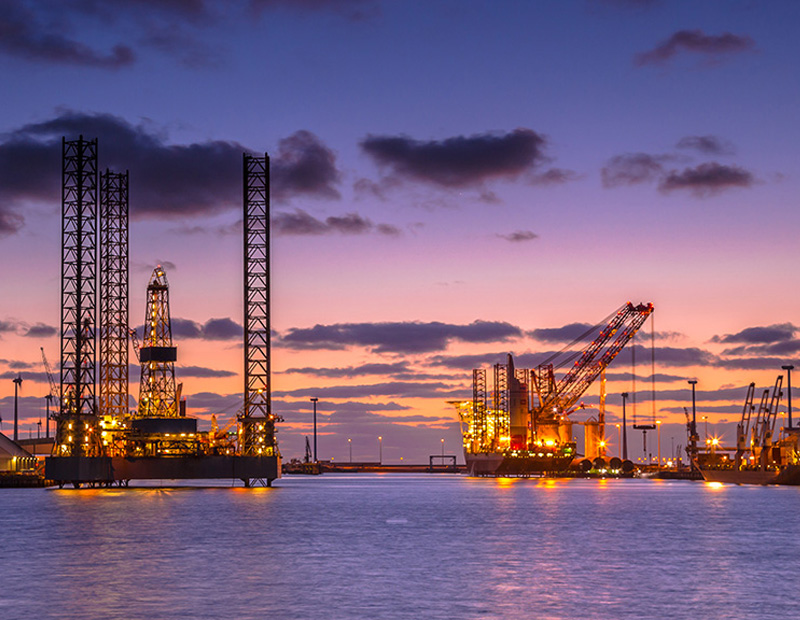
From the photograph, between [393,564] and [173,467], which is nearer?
[393,564]

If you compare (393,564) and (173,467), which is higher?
(173,467)

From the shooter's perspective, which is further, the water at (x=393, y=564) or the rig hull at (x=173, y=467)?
the rig hull at (x=173, y=467)

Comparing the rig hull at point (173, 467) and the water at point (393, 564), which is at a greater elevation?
the rig hull at point (173, 467)

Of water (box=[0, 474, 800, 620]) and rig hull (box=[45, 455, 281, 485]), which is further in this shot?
rig hull (box=[45, 455, 281, 485])

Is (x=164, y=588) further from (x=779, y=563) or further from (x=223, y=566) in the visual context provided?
(x=779, y=563)

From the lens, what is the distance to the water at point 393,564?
48875 millimetres

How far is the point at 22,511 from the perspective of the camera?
12231cm

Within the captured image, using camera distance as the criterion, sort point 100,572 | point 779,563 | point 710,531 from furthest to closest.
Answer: point 710,531 < point 779,563 < point 100,572

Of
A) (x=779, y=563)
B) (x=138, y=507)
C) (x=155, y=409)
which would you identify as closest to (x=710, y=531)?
(x=779, y=563)

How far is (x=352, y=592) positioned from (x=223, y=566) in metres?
13.5

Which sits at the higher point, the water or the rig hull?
the rig hull

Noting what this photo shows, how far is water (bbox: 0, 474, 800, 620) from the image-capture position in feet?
160

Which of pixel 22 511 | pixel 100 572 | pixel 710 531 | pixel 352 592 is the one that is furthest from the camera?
pixel 22 511

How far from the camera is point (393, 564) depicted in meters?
66.4
